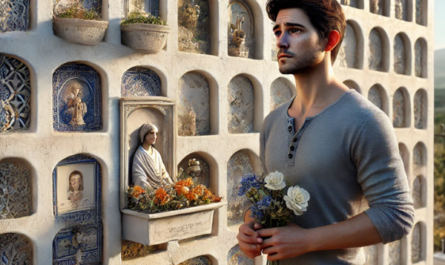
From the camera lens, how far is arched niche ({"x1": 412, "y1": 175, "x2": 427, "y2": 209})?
957cm

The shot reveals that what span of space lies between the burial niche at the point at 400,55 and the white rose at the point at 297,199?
8.15m

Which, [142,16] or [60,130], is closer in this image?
[60,130]

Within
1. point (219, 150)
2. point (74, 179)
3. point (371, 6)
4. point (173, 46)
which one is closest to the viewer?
point (74, 179)

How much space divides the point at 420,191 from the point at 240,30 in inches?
208

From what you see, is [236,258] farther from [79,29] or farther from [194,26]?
[79,29]

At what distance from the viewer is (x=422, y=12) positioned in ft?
32.0

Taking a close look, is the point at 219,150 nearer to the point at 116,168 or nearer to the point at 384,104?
the point at 116,168

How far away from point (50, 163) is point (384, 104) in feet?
19.4

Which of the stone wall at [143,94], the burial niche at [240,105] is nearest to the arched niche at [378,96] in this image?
the stone wall at [143,94]

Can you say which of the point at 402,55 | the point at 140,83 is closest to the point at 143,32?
the point at 140,83

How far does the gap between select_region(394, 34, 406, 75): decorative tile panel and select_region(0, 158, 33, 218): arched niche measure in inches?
266

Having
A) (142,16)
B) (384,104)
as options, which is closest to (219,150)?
(142,16)

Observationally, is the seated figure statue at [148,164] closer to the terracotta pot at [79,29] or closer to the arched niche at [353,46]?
the terracotta pot at [79,29]

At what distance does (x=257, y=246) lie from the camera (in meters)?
1.59
